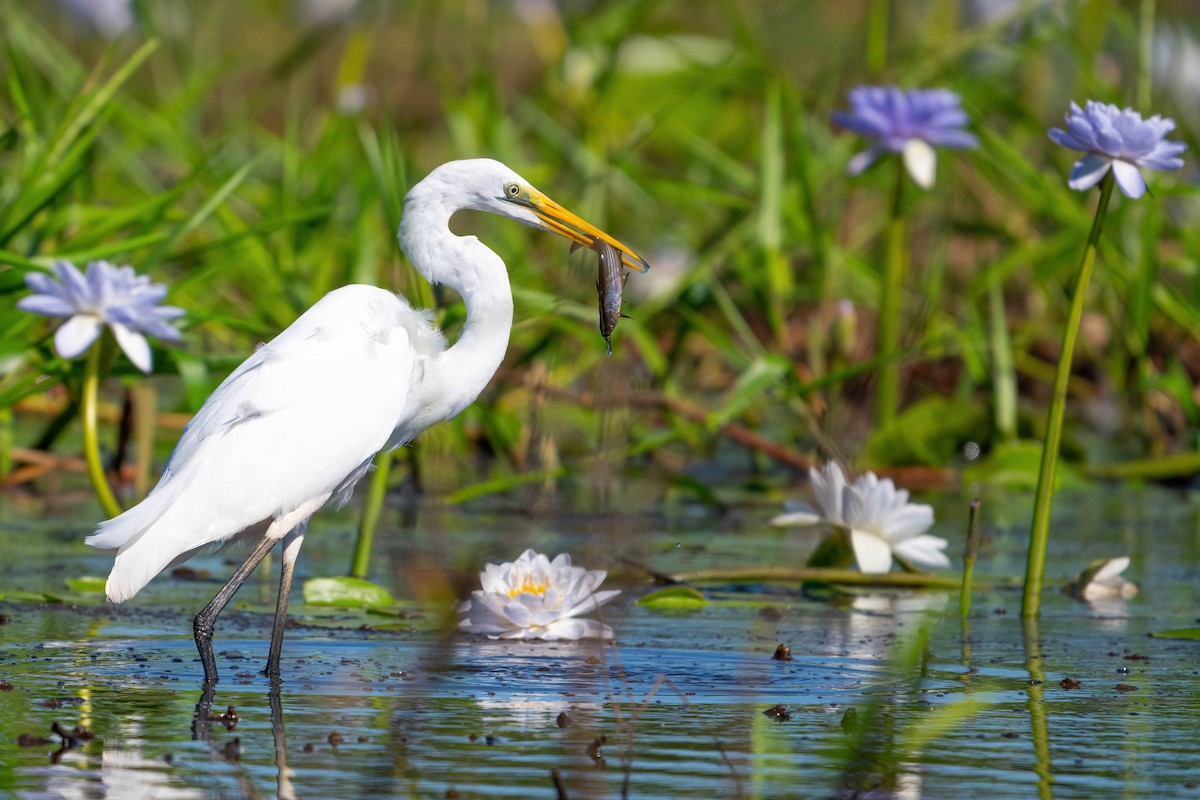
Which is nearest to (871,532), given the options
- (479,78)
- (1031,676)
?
(1031,676)

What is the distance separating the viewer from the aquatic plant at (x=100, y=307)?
4.39 m

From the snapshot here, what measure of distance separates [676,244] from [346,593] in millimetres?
4990

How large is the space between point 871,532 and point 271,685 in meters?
1.67

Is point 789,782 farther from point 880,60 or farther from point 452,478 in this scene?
point 880,60

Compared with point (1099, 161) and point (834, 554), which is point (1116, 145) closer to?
point (1099, 161)

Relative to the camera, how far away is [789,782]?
272 centimetres

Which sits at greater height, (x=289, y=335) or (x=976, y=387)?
(x=976, y=387)

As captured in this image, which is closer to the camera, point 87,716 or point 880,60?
point 87,716

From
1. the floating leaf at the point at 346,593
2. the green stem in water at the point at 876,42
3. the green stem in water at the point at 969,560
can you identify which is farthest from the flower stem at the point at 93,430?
the green stem in water at the point at 876,42

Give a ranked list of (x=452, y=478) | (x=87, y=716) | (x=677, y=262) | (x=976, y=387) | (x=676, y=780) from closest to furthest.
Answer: (x=676, y=780), (x=87, y=716), (x=452, y=478), (x=976, y=387), (x=677, y=262)

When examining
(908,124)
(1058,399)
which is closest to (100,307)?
(1058,399)

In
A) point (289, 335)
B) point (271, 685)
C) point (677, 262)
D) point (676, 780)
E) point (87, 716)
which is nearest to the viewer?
point (676, 780)

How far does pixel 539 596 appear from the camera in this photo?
3877mm

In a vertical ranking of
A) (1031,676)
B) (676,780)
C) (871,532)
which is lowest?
(676,780)
